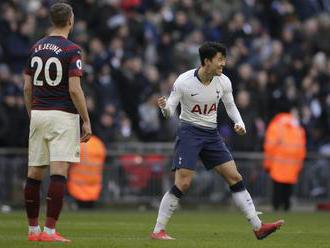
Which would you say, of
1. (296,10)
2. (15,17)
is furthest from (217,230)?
(296,10)

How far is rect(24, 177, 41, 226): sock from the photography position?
13.1 m

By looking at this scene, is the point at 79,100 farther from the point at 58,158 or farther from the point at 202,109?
the point at 202,109

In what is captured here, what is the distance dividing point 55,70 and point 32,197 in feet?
4.82

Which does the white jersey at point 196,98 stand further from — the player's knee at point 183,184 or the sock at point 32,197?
the sock at point 32,197

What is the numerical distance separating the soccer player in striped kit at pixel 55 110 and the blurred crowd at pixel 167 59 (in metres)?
11.4

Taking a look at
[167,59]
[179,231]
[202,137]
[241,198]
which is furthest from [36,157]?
[167,59]

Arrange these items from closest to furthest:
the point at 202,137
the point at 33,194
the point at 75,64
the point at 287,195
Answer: the point at 75,64, the point at 33,194, the point at 202,137, the point at 287,195

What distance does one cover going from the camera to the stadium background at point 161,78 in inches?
993

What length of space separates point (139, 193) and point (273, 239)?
11.3 m

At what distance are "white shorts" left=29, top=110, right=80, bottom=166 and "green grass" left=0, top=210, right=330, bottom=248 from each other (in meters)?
0.95

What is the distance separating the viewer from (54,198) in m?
12.7

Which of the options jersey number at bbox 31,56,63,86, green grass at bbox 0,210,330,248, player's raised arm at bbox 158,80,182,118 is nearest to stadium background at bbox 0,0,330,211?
green grass at bbox 0,210,330,248

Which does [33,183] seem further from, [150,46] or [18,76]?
[150,46]

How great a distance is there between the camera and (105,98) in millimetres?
26047
